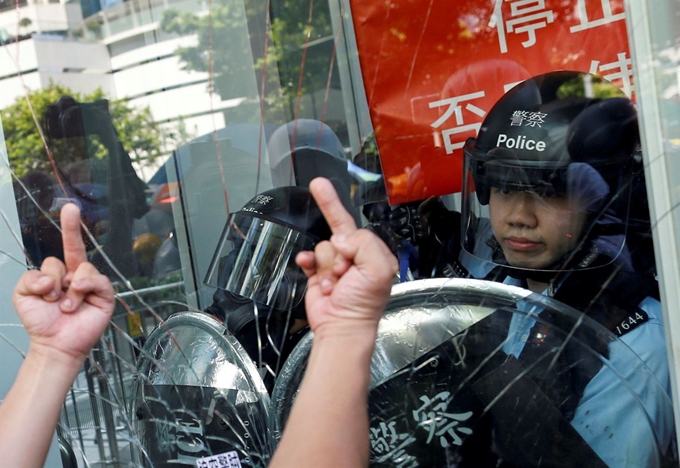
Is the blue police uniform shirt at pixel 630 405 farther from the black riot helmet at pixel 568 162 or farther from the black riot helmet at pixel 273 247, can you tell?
the black riot helmet at pixel 273 247

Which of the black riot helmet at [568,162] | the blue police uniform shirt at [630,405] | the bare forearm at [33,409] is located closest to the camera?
the bare forearm at [33,409]

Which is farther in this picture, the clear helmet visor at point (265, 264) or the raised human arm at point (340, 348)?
the clear helmet visor at point (265, 264)

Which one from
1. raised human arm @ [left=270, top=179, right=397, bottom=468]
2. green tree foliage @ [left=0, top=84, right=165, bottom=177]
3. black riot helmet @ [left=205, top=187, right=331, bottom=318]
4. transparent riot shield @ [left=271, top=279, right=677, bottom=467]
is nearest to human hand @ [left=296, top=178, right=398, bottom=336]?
raised human arm @ [left=270, top=179, right=397, bottom=468]

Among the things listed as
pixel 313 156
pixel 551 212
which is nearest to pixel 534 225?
pixel 551 212

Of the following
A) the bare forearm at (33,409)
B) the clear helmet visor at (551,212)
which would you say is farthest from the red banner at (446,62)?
the bare forearm at (33,409)

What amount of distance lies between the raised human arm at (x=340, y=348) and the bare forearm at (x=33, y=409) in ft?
1.33

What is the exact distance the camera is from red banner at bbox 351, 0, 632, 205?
5.26 ft

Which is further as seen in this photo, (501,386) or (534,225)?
(534,225)

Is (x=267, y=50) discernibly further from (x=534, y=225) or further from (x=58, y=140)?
(x=534, y=225)

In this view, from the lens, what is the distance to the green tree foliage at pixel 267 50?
1.60m

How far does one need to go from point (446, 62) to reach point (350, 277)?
75cm

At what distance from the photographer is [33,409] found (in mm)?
1193

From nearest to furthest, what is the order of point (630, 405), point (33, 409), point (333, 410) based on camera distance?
point (333, 410)
point (33, 409)
point (630, 405)

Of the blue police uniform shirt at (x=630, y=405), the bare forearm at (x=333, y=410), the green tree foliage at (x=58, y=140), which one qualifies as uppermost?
the green tree foliage at (x=58, y=140)
